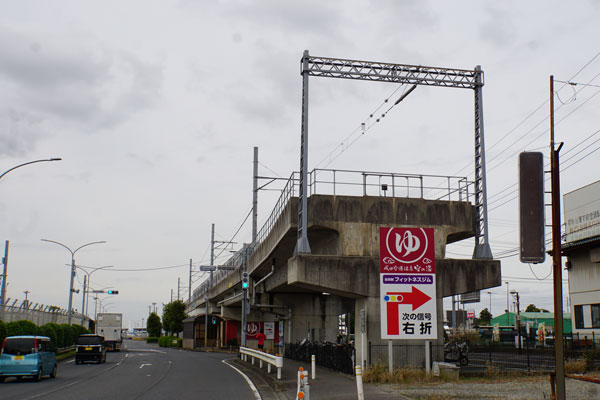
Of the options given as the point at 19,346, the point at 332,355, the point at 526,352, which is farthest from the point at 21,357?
the point at 526,352

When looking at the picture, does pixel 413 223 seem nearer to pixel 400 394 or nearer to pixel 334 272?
pixel 334 272

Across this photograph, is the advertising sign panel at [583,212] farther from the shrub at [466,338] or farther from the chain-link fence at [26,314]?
the chain-link fence at [26,314]

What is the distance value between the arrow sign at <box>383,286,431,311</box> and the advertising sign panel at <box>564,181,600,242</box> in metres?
29.4

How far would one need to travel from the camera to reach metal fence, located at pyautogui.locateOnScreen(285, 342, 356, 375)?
24.0m

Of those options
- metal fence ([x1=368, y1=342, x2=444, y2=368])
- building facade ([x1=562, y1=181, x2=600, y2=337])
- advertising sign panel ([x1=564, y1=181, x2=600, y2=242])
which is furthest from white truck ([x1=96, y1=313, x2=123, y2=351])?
advertising sign panel ([x1=564, y1=181, x2=600, y2=242])

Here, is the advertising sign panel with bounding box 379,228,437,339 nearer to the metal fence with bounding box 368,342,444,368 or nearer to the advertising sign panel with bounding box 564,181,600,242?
the metal fence with bounding box 368,342,444,368

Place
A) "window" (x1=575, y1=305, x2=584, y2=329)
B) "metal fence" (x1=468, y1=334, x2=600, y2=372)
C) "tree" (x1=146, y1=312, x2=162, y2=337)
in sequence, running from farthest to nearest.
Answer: "tree" (x1=146, y1=312, x2=162, y2=337)
"window" (x1=575, y1=305, x2=584, y2=329)
"metal fence" (x1=468, y1=334, x2=600, y2=372)

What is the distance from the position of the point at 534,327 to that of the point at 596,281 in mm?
52653

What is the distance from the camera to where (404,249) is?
18.8 meters

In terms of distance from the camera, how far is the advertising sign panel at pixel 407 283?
61.0ft

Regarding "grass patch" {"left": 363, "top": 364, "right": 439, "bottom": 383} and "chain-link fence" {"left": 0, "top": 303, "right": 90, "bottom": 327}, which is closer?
"grass patch" {"left": 363, "top": 364, "right": 439, "bottom": 383}

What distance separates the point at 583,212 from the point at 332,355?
2803cm

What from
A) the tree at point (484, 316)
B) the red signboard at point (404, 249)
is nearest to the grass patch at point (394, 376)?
the red signboard at point (404, 249)

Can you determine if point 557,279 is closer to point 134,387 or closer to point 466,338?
point 134,387
